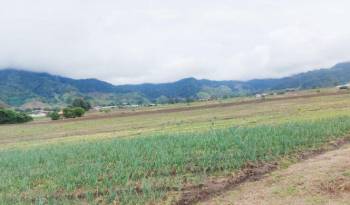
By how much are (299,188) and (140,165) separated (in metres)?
7.41

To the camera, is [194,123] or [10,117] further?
[10,117]

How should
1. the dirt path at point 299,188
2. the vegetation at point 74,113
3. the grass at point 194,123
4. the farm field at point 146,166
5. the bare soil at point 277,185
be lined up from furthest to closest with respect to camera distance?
the vegetation at point 74,113
the grass at point 194,123
the farm field at point 146,166
the bare soil at point 277,185
the dirt path at point 299,188

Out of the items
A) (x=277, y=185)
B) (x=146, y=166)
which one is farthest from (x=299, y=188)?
(x=146, y=166)

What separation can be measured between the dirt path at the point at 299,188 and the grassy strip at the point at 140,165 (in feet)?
6.89

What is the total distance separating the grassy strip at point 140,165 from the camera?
612 inches

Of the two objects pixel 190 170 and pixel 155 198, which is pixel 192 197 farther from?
pixel 190 170

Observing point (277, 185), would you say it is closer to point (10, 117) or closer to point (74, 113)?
point (74, 113)

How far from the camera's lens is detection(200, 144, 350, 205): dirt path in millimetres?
12892

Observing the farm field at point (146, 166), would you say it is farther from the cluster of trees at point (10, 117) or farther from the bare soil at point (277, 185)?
the cluster of trees at point (10, 117)

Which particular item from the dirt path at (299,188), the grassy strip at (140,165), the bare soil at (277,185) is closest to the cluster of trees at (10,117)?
the grassy strip at (140,165)

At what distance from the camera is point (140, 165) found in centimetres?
1934

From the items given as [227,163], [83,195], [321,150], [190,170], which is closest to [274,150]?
[321,150]

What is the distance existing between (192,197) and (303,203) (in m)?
3.33

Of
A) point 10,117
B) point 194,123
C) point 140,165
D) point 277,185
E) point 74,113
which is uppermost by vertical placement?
point 10,117
